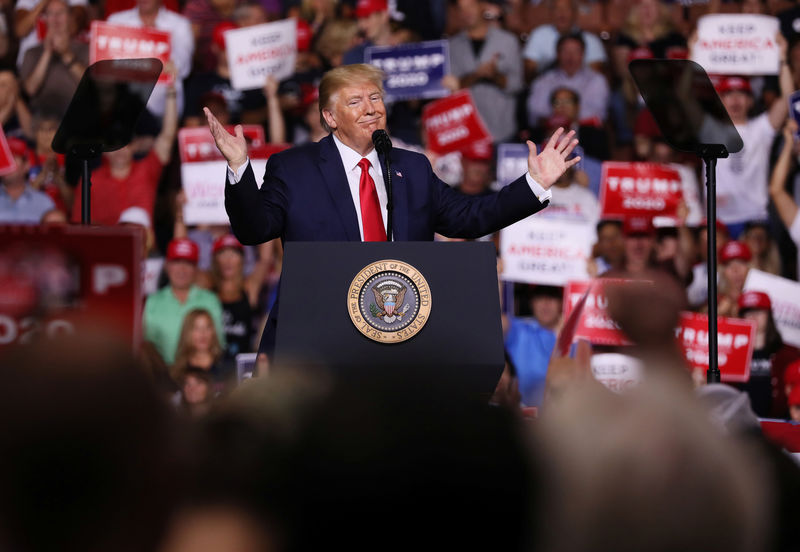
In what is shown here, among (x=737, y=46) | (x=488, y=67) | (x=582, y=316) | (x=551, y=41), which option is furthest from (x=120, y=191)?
(x=737, y=46)

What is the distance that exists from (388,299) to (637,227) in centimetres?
418

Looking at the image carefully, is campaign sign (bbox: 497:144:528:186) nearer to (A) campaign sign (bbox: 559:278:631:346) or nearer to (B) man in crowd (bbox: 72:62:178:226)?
(A) campaign sign (bbox: 559:278:631:346)

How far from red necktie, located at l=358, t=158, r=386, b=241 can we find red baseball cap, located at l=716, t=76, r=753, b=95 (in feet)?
14.4

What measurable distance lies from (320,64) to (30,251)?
625cm

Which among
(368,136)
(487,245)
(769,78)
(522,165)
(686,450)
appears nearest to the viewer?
(686,450)

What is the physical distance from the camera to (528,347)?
5.73m

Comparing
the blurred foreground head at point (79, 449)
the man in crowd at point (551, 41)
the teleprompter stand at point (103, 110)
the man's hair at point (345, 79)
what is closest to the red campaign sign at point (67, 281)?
the blurred foreground head at point (79, 449)

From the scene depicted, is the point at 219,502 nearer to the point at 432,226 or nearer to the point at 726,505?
the point at 726,505

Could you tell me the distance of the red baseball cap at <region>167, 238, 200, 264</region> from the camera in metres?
6.06

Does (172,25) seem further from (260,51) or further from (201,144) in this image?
(201,144)

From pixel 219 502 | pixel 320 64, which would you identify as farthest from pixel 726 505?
pixel 320 64

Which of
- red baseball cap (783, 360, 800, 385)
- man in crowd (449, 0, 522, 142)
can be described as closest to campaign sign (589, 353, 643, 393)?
red baseball cap (783, 360, 800, 385)

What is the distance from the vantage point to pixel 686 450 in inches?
35.2

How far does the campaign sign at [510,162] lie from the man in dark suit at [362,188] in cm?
356
